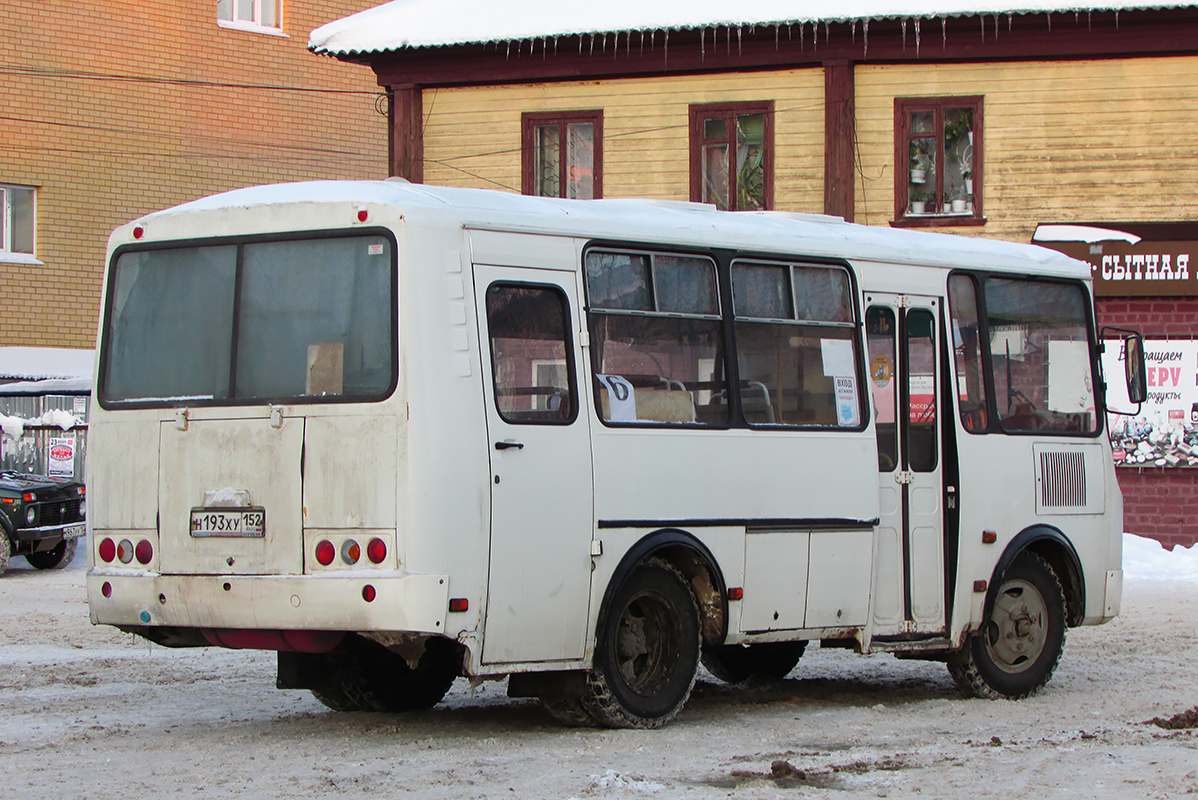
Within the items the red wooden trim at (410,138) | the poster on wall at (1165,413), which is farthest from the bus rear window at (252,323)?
the red wooden trim at (410,138)

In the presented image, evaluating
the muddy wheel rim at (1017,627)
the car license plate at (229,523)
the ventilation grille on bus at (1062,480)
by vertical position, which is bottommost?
the muddy wheel rim at (1017,627)

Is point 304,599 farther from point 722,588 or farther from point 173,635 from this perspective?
point 722,588

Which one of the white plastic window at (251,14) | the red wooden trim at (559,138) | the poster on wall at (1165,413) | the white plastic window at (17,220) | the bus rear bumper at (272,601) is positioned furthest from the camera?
the white plastic window at (251,14)

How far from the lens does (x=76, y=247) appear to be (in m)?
31.2

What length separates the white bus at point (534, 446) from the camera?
8172mm

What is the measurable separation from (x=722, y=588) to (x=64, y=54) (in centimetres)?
2463

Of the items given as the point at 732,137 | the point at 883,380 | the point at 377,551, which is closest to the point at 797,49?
the point at 732,137

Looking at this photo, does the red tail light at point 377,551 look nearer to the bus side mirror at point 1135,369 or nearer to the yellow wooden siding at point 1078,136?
the bus side mirror at point 1135,369

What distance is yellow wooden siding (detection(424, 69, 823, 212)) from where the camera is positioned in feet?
75.4

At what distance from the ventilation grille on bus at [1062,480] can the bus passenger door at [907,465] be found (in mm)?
983

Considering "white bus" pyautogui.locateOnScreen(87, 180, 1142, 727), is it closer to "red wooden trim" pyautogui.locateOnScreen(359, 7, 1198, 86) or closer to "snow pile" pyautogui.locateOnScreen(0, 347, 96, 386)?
"red wooden trim" pyautogui.locateOnScreen(359, 7, 1198, 86)

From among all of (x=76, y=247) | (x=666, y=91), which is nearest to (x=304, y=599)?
(x=666, y=91)

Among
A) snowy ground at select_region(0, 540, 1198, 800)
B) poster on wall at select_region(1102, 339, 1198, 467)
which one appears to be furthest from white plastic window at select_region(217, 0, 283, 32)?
snowy ground at select_region(0, 540, 1198, 800)

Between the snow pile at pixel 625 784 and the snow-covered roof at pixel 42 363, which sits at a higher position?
the snow-covered roof at pixel 42 363
